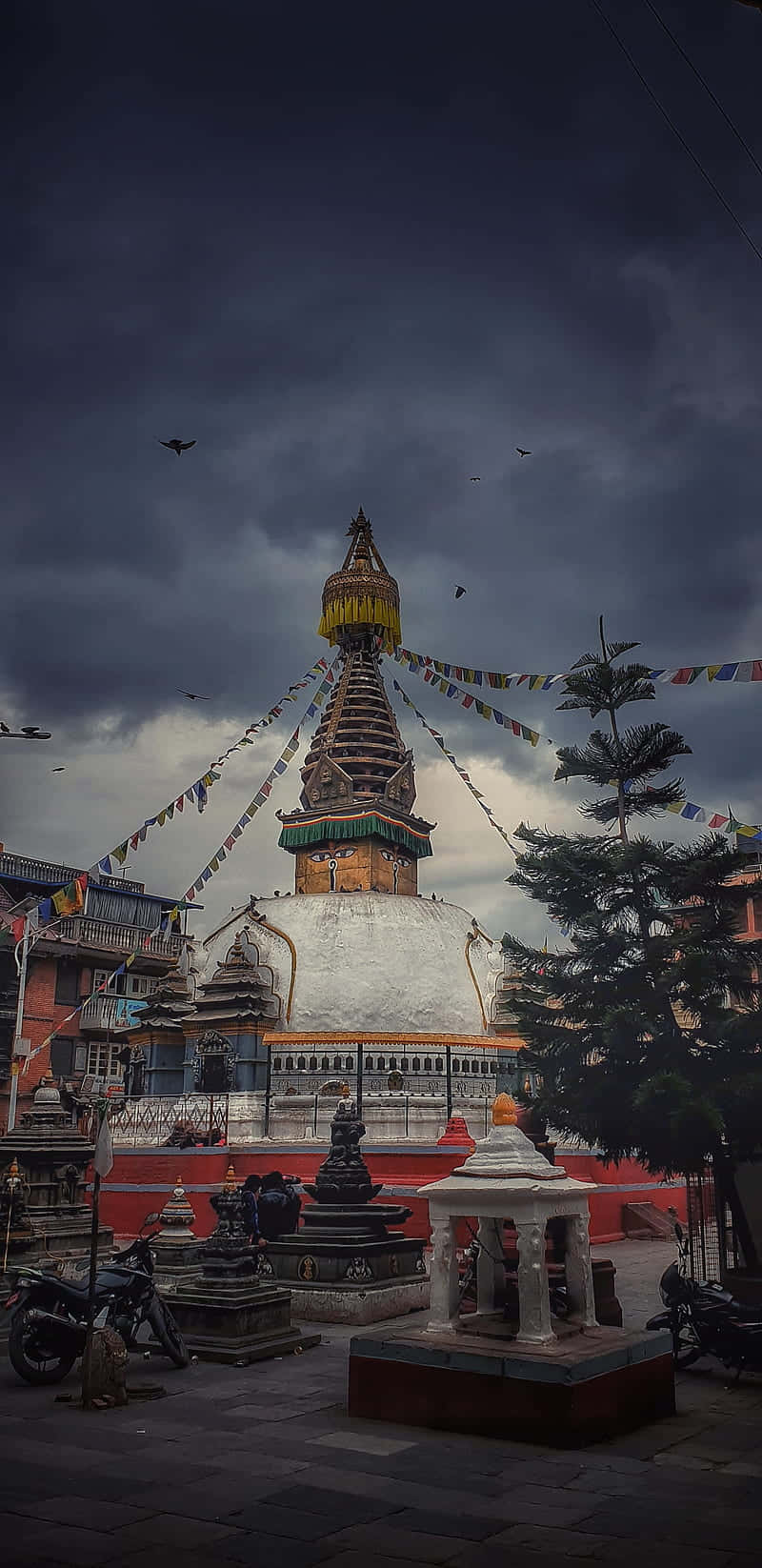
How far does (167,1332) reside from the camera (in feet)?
35.6

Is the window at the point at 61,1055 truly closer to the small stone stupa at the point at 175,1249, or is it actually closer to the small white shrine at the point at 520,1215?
the small stone stupa at the point at 175,1249

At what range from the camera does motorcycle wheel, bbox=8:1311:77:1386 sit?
402 inches

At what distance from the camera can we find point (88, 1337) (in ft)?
31.3

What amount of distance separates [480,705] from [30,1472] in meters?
18.8

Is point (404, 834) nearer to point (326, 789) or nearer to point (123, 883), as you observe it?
point (326, 789)

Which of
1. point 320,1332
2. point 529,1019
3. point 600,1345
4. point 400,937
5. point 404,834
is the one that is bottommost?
point 320,1332

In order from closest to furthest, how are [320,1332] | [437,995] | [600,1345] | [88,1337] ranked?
1. [600,1345]
2. [88,1337]
3. [320,1332]
4. [437,995]

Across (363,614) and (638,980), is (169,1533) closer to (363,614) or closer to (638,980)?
(638,980)

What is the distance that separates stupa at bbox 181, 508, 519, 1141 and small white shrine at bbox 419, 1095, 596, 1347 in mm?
13629

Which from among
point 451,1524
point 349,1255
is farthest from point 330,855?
point 451,1524

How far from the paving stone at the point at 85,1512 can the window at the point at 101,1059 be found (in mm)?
34513

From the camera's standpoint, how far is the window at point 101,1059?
40000 millimetres

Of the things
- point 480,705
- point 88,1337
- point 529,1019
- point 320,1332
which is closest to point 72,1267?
point 320,1332

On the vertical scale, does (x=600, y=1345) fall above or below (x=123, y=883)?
below
